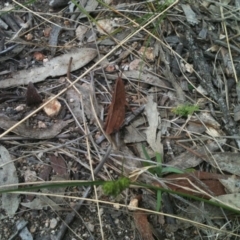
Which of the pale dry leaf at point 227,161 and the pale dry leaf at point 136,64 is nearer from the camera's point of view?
the pale dry leaf at point 227,161

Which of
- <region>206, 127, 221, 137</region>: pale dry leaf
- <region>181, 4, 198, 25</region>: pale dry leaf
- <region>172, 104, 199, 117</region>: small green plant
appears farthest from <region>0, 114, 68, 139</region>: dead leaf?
<region>181, 4, 198, 25</region>: pale dry leaf

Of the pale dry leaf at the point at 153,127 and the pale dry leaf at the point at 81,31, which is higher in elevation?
the pale dry leaf at the point at 81,31

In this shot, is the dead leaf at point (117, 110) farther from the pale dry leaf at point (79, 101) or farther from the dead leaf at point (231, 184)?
the dead leaf at point (231, 184)

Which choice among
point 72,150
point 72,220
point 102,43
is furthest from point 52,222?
point 102,43

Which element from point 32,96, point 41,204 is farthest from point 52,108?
point 41,204

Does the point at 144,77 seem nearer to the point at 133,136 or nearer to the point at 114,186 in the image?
the point at 133,136

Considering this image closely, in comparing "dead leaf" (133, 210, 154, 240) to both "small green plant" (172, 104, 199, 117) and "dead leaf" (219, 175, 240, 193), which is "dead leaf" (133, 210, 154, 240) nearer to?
"dead leaf" (219, 175, 240, 193)

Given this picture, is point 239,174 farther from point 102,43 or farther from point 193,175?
point 102,43

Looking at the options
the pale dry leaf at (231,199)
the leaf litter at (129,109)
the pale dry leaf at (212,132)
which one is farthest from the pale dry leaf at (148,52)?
the pale dry leaf at (231,199)
